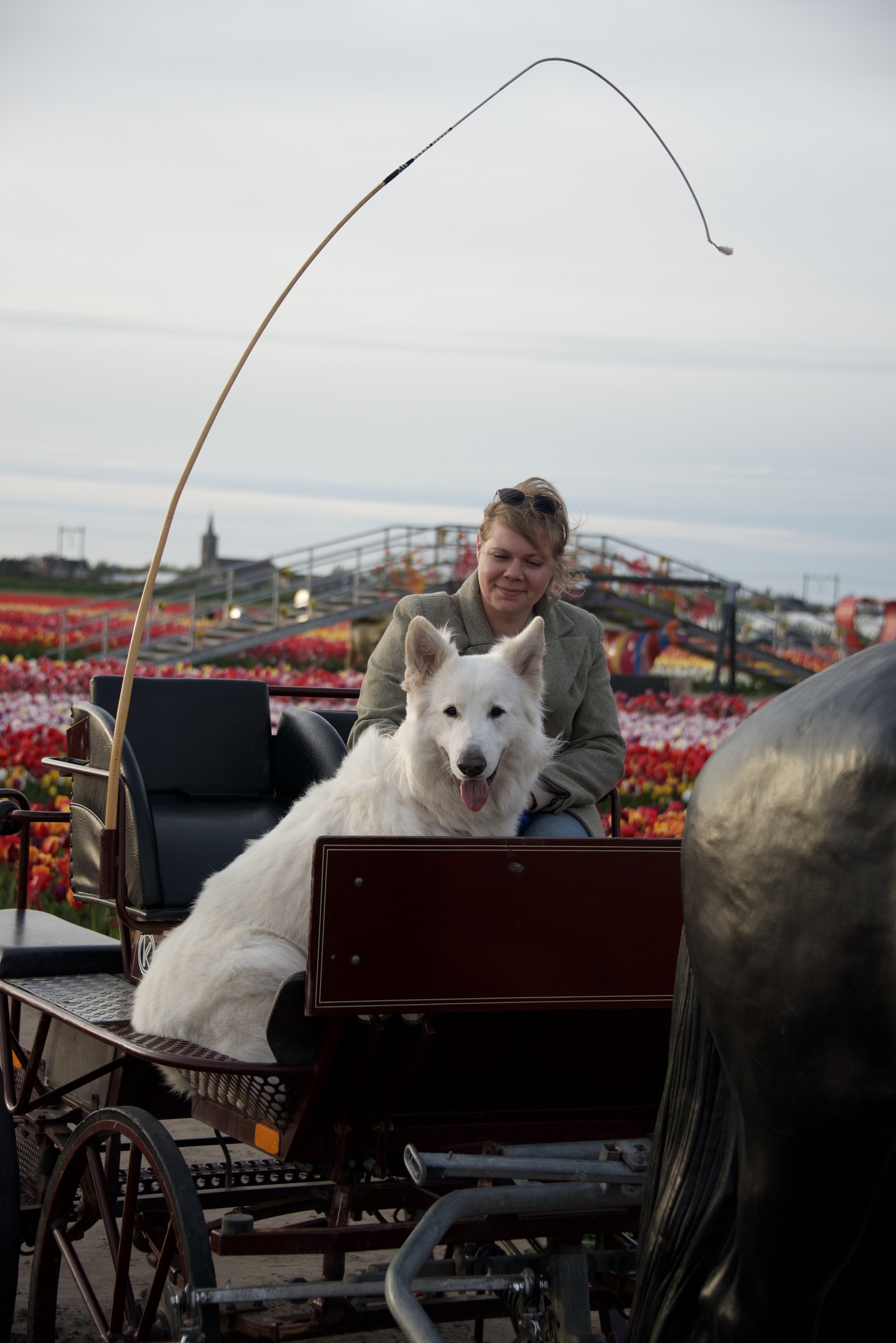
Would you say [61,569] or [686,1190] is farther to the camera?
[61,569]

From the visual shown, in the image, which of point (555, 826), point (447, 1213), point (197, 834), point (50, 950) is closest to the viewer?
point (447, 1213)

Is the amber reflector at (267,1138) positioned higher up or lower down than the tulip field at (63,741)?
lower down

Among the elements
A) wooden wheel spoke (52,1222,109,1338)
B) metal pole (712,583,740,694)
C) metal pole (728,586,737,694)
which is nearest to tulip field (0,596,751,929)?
metal pole (712,583,740,694)

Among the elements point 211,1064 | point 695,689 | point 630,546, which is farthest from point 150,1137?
point 630,546

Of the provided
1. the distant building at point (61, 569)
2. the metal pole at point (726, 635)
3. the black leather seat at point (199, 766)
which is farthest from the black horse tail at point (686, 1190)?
the distant building at point (61, 569)

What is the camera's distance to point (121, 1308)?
274 centimetres

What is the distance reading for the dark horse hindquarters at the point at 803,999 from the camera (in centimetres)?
149

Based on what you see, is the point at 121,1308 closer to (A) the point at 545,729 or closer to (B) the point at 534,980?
(B) the point at 534,980

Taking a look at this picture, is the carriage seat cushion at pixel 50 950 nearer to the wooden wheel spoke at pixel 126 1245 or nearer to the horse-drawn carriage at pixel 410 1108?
the horse-drawn carriage at pixel 410 1108

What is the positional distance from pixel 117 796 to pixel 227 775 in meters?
1.08

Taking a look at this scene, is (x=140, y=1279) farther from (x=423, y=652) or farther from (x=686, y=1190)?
(x=686, y=1190)

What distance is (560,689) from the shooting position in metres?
3.82

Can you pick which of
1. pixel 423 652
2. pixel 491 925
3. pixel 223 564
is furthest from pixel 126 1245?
pixel 223 564

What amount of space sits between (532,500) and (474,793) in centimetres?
114
